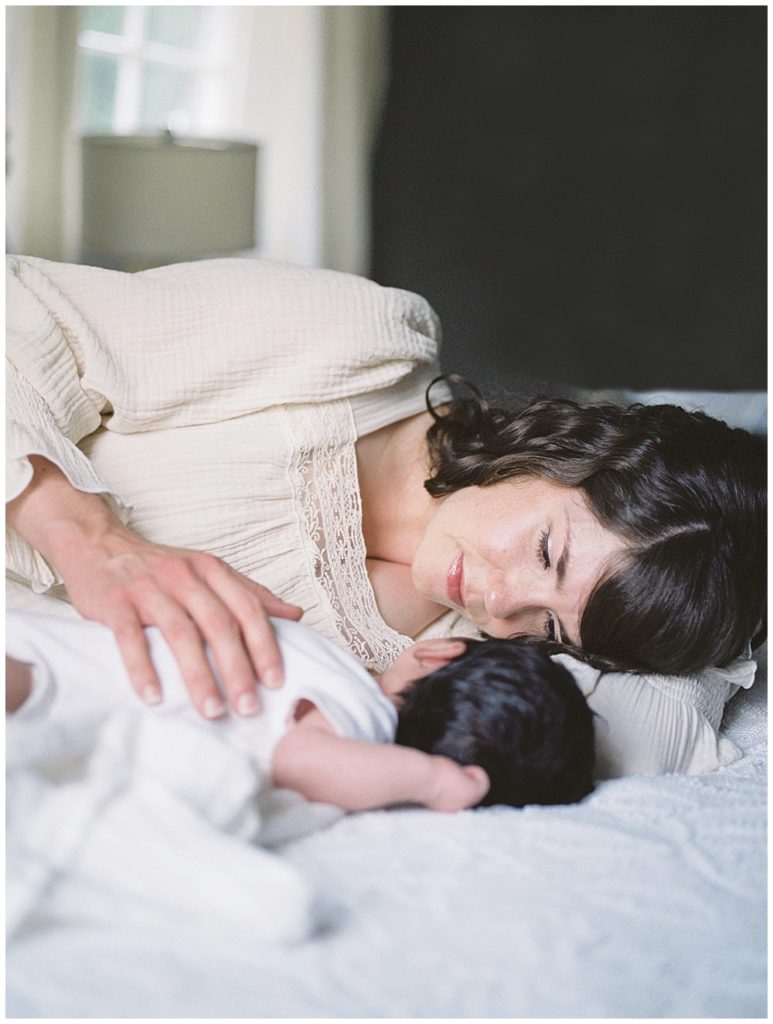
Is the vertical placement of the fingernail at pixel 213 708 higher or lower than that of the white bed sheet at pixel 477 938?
higher

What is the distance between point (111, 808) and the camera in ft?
2.43

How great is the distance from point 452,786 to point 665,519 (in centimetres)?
49

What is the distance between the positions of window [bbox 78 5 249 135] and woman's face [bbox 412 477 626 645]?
2623 mm

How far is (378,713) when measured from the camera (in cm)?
93

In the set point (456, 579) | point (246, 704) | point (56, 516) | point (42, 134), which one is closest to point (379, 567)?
point (456, 579)

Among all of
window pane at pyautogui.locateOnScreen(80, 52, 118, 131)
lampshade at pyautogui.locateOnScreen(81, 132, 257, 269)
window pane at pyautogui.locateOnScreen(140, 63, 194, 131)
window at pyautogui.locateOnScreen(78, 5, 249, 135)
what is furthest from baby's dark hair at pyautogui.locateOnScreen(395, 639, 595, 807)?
window pane at pyautogui.locateOnScreen(140, 63, 194, 131)

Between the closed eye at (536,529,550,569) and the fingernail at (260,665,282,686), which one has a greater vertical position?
the closed eye at (536,529,550,569)

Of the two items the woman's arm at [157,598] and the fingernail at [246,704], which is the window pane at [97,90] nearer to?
the woman's arm at [157,598]

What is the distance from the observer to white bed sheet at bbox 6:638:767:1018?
0.65 metres

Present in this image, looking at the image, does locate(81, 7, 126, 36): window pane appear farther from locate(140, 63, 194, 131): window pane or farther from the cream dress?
the cream dress

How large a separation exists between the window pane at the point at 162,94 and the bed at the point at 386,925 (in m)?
3.38

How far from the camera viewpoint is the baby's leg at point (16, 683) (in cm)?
85

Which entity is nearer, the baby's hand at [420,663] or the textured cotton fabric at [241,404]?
the baby's hand at [420,663]

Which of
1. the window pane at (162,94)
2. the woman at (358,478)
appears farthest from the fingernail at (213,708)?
the window pane at (162,94)
